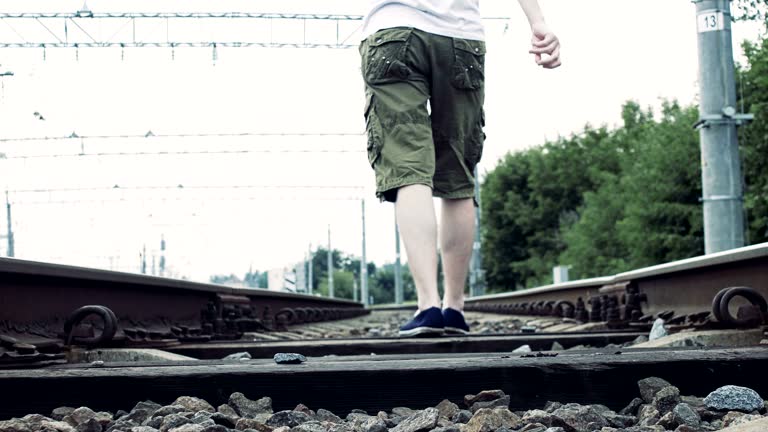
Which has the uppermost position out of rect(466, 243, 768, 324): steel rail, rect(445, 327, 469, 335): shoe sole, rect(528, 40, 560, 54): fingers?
rect(528, 40, 560, 54): fingers

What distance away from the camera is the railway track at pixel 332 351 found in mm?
2139

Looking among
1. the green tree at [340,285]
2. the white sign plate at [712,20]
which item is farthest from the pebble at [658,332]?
the green tree at [340,285]

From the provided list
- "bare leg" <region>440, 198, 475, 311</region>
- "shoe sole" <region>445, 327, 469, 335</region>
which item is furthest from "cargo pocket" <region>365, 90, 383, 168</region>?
"shoe sole" <region>445, 327, 469, 335</region>

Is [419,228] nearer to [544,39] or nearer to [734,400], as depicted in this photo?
[544,39]

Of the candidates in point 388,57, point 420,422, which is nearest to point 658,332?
point 388,57

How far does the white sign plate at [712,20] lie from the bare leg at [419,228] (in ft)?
19.7

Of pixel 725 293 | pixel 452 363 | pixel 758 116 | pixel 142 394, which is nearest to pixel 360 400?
pixel 452 363

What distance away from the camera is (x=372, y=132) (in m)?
3.88

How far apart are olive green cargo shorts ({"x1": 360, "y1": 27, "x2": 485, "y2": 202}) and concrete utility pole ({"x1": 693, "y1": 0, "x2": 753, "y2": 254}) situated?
5063 mm

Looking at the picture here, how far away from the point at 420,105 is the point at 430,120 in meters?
0.18

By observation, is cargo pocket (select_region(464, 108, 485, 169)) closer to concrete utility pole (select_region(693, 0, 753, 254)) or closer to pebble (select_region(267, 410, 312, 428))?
pebble (select_region(267, 410, 312, 428))

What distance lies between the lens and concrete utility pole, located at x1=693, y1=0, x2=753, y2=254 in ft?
28.4

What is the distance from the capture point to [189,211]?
162ft

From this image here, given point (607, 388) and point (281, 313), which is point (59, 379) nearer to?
point (607, 388)
